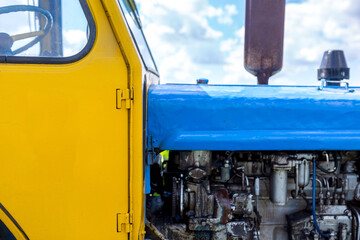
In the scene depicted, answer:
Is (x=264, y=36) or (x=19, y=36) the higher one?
(x=264, y=36)

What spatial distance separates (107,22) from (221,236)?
1.41 m

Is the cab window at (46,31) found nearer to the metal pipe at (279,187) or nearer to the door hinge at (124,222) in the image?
the door hinge at (124,222)

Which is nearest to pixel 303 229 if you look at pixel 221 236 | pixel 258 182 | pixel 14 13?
pixel 258 182

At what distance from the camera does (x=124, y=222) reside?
5.45 feet

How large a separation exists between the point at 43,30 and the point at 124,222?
3.34ft

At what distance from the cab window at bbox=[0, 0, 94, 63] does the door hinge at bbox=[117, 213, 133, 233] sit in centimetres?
80

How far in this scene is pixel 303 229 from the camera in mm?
2273

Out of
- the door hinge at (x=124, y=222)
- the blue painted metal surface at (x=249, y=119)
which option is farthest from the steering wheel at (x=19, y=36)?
the door hinge at (x=124, y=222)

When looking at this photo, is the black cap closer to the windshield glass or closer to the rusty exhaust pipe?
the rusty exhaust pipe

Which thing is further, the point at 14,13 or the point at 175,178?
the point at 175,178

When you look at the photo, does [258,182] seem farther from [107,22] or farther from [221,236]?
[107,22]

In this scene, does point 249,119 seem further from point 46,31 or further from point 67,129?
point 46,31

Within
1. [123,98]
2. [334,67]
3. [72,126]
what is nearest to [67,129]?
[72,126]

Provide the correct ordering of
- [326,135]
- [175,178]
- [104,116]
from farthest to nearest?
1. [175,178]
2. [326,135]
3. [104,116]
